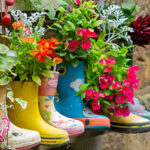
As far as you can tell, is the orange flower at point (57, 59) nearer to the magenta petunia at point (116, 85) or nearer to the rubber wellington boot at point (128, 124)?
the magenta petunia at point (116, 85)

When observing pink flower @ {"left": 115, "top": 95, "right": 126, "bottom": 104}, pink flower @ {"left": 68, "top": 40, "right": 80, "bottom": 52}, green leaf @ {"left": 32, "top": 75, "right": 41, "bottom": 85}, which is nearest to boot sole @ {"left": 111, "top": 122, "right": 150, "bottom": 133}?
pink flower @ {"left": 115, "top": 95, "right": 126, "bottom": 104}

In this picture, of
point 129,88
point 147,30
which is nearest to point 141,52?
point 147,30

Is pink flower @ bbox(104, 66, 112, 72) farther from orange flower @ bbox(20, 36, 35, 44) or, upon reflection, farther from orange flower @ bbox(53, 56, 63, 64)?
orange flower @ bbox(20, 36, 35, 44)

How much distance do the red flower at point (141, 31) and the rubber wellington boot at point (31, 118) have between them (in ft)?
2.13

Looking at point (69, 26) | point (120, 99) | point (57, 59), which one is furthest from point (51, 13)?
point (120, 99)

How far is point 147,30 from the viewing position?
4.79 feet

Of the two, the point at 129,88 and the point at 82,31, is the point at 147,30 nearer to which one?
the point at 129,88

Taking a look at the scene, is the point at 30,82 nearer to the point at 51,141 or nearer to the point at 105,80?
the point at 51,141

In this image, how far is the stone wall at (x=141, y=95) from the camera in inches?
81.4

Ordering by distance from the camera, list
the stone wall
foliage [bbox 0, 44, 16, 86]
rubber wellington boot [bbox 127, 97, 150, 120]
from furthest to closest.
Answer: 1. the stone wall
2. rubber wellington boot [bbox 127, 97, 150, 120]
3. foliage [bbox 0, 44, 16, 86]

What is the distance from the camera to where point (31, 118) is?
3.18 feet

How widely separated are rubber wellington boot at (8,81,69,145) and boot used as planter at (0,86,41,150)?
98mm

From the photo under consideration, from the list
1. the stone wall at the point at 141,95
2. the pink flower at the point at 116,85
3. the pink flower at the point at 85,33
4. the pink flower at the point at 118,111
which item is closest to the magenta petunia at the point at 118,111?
the pink flower at the point at 118,111

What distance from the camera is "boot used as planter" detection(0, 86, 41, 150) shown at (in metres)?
0.81
